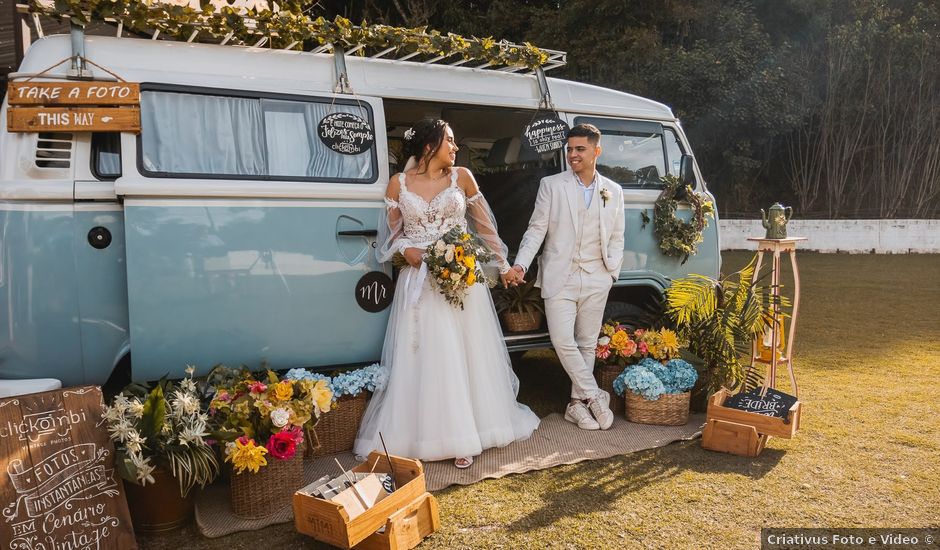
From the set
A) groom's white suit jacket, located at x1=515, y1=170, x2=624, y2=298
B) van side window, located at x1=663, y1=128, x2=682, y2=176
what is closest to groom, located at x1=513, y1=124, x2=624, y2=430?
groom's white suit jacket, located at x1=515, y1=170, x2=624, y2=298

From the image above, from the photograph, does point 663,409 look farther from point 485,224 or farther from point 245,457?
point 245,457

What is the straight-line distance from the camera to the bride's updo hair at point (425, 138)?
163 inches

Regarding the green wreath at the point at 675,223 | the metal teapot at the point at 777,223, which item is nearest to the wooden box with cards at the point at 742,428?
the metal teapot at the point at 777,223

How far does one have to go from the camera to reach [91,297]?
140 inches

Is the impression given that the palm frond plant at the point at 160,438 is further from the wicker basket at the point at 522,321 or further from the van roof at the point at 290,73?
the wicker basket at the point at 522,321

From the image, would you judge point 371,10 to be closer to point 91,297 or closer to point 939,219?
point 91,297

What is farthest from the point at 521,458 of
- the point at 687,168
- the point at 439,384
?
the point at 687,168

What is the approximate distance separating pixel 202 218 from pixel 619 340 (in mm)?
3051

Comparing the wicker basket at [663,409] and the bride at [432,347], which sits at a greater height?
the bride at [432,347]

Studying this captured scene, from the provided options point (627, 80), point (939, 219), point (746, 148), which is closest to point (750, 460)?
point (627, 80)

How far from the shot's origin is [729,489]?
3670mm

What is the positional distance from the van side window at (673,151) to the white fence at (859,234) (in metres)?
12.2

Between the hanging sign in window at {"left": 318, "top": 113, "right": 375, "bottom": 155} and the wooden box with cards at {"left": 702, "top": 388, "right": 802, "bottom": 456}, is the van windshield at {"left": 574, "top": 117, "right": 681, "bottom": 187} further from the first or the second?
the wooden box with cards at {"left": 702, "top": 388, "right": 802, "bottom": 456}

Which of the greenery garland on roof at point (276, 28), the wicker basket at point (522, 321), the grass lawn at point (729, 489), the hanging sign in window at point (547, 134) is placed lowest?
the grass lawn at point (729, 489)
